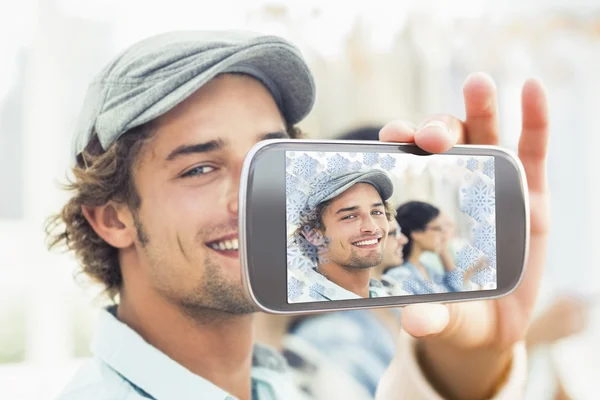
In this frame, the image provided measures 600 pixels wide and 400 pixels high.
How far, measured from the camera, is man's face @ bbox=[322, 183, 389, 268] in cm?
63

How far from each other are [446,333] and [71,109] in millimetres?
621

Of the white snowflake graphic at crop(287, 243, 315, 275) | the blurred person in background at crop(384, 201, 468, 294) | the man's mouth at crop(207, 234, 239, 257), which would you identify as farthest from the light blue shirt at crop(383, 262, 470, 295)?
the man's mouth at crop(207, 234, 239, 257)

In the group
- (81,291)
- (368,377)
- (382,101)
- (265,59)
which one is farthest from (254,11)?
(368,377)

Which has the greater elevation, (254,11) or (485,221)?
(254,11)

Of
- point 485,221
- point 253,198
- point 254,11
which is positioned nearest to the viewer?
point 253,198

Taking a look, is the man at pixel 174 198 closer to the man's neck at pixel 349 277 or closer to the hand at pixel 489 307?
the hand at pixel 489 307

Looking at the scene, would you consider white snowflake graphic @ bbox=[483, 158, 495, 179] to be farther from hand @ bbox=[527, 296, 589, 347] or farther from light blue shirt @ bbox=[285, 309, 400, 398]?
hand @ bbox=[527, 296, 589, 347]

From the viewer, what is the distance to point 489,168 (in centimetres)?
75

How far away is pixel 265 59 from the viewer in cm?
82

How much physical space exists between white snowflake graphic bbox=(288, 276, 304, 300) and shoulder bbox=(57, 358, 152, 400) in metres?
0.31

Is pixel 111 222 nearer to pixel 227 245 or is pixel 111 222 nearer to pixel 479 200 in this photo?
pixel 227 245

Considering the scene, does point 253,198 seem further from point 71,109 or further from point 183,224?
point 71,109

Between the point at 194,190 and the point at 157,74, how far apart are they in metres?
0.16

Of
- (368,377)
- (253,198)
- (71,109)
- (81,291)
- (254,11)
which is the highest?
(254,11)
